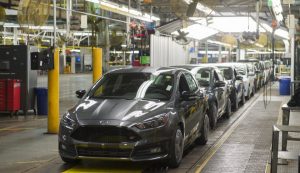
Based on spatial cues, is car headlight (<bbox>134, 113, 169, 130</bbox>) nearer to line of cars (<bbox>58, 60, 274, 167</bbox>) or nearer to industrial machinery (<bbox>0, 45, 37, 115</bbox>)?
line of cars (<bbox>58, 60, 274, 167</bbox>)

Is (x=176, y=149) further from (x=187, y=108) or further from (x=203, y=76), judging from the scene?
(x=203, y=76)

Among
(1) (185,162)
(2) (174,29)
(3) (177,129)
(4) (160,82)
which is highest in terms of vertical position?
A: (2) (174,29)

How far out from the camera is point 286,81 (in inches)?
920

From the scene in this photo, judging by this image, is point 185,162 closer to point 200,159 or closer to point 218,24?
point 200,159

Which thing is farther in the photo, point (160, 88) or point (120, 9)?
point (120, 9)

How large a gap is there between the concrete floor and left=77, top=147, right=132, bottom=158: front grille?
426 millimetres

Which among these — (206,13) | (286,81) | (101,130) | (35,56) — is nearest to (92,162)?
(101,130)

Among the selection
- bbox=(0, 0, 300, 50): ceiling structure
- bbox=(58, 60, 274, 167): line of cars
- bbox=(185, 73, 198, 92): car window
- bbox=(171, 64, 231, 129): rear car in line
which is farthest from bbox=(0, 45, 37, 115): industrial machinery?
bbox=(185, 73, 198, 92): car window

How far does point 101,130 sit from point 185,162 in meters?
1.84

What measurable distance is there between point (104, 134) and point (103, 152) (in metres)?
0.26

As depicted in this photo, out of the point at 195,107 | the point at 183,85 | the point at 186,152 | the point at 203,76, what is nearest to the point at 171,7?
the point at 203,76

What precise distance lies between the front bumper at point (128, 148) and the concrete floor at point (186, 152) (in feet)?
1.41

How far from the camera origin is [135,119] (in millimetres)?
7230

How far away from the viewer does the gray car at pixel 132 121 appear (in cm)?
713
